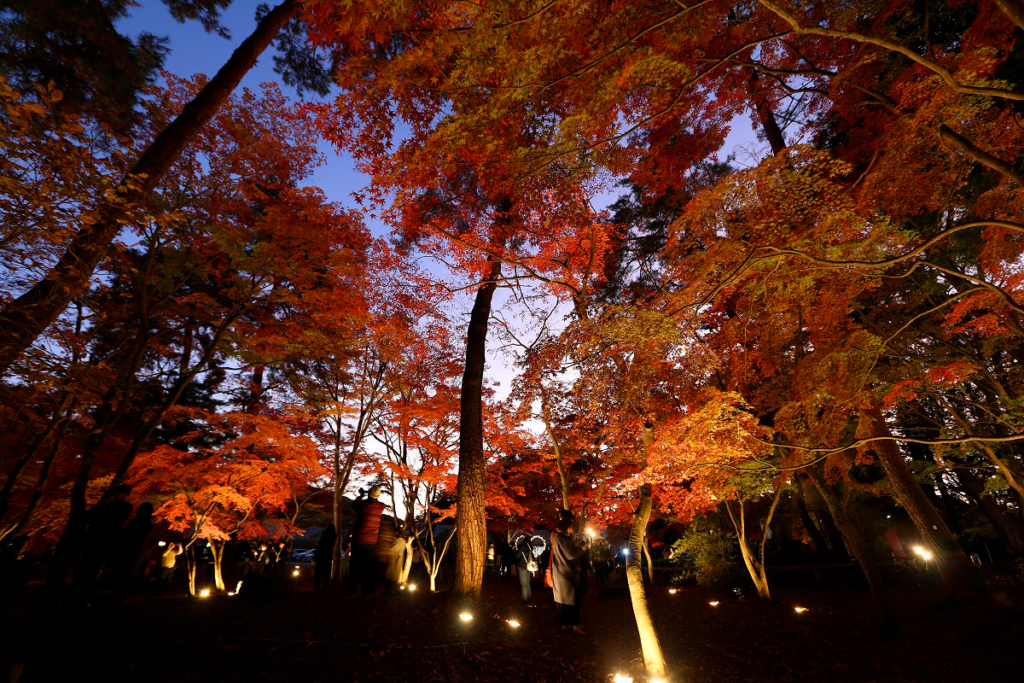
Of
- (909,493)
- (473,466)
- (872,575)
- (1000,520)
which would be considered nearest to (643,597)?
(473,466)

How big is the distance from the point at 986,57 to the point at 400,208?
9.75m

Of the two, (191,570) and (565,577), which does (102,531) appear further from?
(191,570)

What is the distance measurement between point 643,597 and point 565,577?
1.46 m

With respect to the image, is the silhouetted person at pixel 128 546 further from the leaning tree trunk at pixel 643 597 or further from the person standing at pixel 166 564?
the person standing at pixel 166 564

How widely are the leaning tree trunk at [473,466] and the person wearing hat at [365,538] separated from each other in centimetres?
159

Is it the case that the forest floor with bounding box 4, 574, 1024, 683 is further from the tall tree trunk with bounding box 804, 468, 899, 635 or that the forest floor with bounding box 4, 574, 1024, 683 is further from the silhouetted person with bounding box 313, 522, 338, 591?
the silhouetted person with bounding box 313, 522, 338, 591

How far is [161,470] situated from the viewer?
1069 cm

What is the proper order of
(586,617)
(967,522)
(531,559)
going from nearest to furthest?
(586,617) < (531,559) < (967,522)

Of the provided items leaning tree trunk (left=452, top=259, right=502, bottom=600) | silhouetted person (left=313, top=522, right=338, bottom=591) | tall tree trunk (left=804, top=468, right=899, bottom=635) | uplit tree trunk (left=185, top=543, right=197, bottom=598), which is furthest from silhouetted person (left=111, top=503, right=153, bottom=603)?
tall tree trunk (left=804, top=468, right=899, bottom=635)

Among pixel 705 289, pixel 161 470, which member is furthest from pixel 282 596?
pixel 705 289

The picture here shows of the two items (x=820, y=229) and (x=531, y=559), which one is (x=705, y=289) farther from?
(x=531, y=559)

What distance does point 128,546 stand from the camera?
5609 millimetres

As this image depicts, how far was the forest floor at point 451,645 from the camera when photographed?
3889 millimetres

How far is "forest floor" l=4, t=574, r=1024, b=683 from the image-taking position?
3889 mm
